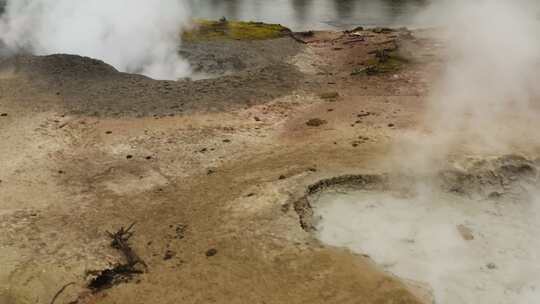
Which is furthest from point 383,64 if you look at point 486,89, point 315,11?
point 315,11

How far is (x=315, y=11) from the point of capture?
51625 millimetres

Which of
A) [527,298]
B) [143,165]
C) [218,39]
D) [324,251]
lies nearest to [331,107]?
[143,165]

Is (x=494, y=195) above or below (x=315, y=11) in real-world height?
below

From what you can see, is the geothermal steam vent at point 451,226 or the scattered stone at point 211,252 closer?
the geothermal steam vent at point 451,226

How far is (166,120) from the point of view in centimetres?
2041

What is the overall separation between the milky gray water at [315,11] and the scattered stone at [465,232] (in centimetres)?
3290

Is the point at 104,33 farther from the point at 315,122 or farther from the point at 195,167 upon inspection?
the point at 195,167

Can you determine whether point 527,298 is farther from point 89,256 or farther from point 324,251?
point 89,256

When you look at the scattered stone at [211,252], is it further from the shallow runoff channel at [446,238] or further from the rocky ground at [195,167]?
the shallow runoff channel at [446,238]

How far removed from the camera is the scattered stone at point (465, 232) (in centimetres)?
1327

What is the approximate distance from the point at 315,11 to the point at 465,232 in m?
40.9

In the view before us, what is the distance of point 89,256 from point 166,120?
27.1 feet

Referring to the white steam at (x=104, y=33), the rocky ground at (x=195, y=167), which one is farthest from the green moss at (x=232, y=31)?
the rocky ground at (x=195, y=167)

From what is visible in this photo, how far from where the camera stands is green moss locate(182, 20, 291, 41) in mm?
34906
